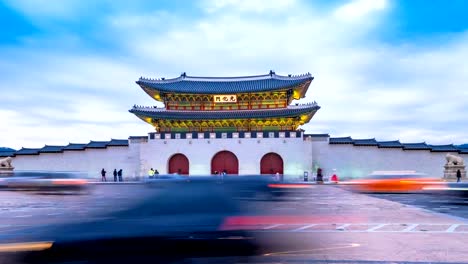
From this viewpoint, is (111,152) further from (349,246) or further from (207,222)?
(349,246)

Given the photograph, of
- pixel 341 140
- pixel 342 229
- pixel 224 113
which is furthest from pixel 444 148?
pixel 342 229

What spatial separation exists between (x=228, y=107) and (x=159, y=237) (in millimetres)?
31898

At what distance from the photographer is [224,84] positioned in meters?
41.6

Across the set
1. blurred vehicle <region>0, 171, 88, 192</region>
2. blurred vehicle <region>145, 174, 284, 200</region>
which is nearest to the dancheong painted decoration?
blurred vehicle <region>0, 171, 88, 192</region>

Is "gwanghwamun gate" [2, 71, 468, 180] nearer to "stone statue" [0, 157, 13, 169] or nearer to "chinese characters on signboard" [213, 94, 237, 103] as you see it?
"chinese characters on signboard" [213, 94, 237, 103]

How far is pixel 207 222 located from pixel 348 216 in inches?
205

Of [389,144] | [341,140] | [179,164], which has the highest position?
[341,140]

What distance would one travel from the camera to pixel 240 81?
42.2 m

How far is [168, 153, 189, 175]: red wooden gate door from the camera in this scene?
37.6 m

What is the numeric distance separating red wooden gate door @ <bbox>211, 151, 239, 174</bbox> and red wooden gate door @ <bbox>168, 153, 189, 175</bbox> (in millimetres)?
2787

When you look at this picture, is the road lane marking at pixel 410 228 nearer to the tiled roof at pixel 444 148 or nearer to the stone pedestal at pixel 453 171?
the stone pedestal at pixel 453 171

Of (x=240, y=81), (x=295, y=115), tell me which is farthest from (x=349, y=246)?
(x=240, y=81)

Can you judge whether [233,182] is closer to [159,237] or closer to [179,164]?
[159,237]

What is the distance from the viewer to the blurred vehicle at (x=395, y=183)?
2200cm
